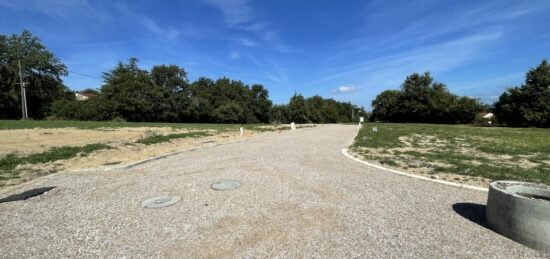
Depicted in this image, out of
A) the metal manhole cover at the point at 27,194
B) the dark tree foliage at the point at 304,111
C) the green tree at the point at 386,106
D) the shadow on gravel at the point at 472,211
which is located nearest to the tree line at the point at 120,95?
the dark tree foliage at the point at 304,111

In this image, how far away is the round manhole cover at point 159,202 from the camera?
466 centimetres

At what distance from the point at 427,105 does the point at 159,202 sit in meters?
47.5

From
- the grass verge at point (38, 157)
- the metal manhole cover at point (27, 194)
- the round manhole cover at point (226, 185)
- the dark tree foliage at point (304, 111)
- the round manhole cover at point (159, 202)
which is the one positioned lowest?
the metal manhole cover at point (27, 194)

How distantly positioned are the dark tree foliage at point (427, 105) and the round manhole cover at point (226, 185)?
44355 mm

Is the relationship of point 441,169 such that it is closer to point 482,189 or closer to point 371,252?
point 482,189

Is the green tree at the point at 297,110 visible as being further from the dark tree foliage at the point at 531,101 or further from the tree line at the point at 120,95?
the dark tree foliage at the point at 531,101

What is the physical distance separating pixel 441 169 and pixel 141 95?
46.5 meters

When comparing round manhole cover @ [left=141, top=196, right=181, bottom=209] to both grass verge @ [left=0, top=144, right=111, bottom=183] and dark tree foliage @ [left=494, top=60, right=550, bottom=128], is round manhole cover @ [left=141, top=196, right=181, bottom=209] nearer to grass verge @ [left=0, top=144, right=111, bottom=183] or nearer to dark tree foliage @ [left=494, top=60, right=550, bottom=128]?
grass verge @ [left=0, top=144, right=111, bottom=183]

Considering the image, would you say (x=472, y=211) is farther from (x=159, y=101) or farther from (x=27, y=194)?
(x=159, y=101)

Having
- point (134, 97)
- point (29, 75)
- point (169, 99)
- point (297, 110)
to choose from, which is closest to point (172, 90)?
point (169, 99)

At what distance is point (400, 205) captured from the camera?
4.54 metres

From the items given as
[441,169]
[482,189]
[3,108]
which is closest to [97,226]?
[482,189]

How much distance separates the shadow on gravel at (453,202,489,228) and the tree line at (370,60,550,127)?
35.6 metres

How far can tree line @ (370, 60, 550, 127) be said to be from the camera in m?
30.9
